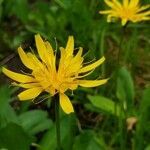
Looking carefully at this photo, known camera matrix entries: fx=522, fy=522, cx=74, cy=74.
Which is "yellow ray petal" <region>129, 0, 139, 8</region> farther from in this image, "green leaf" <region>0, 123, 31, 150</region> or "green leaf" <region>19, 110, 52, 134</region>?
"green leaf" <region>0, 123, 31, 150</region>

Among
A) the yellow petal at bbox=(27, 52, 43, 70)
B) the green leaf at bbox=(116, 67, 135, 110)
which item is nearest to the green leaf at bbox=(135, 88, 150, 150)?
the green leaf at bbox=(116, 67, 135, 110)

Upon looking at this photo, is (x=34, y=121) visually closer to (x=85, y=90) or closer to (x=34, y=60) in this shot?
(x=85, y=90)

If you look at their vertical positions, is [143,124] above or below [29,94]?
below

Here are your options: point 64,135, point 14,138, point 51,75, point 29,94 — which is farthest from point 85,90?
point 29,94

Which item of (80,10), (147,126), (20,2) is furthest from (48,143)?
(20,2)

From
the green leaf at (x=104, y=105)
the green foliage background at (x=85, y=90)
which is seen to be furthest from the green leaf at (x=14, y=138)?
the green leaf at (x=104, y=105)

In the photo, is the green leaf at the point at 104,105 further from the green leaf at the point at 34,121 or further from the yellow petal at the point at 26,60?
the yellow petal at the point at 26,60

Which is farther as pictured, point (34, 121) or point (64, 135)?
point (34, 121)

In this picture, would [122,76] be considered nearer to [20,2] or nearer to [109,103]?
[109,103]
